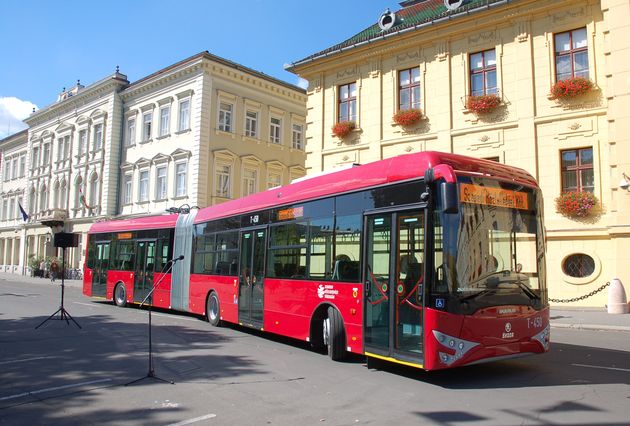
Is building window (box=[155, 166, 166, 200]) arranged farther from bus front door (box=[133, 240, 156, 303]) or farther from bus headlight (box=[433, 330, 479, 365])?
bus headlight (box=[433, 330, 479, 365])

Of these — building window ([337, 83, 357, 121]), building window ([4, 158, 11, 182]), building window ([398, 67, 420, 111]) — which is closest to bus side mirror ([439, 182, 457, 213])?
building window ([398, 67, 420, 111])

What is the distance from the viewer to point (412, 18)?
23.8 meters

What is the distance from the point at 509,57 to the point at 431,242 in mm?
15325

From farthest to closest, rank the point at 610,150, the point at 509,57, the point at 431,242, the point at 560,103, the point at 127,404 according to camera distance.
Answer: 1. the point at 509,57
2. the point at 560,103
3. the point at 610,150
4. the point at 431,242
5. the point at 127,404

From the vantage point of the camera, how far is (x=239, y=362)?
865cm

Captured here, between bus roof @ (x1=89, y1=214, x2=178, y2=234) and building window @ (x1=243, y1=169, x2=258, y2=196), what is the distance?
606 inches

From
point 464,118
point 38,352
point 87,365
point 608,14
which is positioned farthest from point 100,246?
point 608,14

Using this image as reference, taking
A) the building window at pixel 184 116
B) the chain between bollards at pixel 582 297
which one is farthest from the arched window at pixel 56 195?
the chain between bollards at pixel 582 297

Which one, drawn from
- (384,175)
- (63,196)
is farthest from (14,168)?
(384,175)

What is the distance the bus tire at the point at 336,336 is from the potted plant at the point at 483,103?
13.6m

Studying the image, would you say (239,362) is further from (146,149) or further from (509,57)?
(146,149)

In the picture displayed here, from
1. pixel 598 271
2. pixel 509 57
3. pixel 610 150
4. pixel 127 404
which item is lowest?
pixel 127 404

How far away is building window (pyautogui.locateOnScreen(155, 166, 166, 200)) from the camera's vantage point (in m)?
35.4

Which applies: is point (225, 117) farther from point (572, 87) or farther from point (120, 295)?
point (572, 87)
